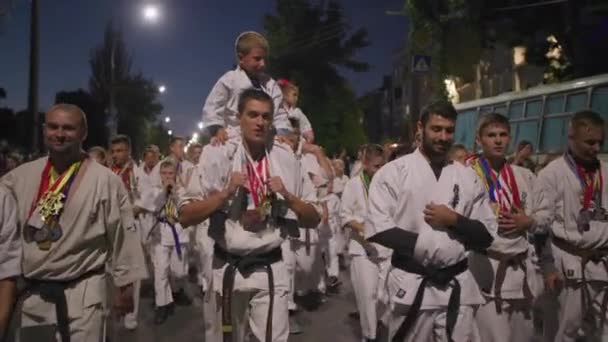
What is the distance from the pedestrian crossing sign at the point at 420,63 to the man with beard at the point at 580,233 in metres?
9.33

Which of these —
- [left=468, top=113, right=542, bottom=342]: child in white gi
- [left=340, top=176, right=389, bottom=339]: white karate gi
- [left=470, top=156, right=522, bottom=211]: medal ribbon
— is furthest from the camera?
[left=340, top=176, right=389, bottom=339]: white karate gi

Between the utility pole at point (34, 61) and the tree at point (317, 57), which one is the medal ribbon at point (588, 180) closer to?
the utility pole at point (34, 61)

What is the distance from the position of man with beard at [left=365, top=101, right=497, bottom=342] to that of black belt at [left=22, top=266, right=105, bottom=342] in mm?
2220

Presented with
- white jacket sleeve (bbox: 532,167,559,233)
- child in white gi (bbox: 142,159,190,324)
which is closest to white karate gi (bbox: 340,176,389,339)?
white jacket sleeve (bbox: 532,167,559,233)

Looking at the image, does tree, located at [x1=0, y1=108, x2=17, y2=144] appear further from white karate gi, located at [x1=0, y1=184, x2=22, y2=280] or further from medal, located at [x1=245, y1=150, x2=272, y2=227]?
white karate gi, located at [x1=0, y1=184, x2=22, y2=280]

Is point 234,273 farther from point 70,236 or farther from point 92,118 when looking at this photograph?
point 92,118

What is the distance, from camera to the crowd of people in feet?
15.6

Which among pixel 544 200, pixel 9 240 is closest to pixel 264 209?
pixel 9 240

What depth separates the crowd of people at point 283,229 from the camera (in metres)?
4.76

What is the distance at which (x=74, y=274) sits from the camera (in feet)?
15.7

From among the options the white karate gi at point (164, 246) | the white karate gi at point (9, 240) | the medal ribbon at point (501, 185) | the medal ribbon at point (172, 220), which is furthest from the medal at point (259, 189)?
the medal ribbon at point (172, 220)

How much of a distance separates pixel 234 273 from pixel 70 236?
1261mm

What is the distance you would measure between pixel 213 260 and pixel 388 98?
83090 millimetres

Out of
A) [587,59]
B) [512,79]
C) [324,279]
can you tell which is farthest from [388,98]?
[324,279]
